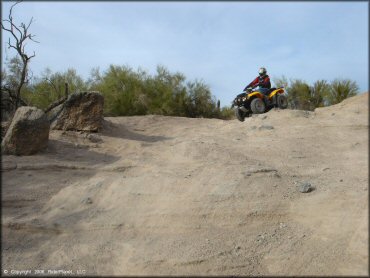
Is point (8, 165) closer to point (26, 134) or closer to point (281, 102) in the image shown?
point (26, 134)

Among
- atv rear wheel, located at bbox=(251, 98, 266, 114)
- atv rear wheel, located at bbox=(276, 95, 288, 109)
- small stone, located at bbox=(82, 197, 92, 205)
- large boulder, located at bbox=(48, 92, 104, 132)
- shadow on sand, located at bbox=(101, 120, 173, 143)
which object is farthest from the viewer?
atv rear wheel, located at bbox=(276, 95, 288, 109)

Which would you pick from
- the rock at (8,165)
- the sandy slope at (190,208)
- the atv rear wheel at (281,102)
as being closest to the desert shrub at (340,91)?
the atv rear wheel at (281,102)

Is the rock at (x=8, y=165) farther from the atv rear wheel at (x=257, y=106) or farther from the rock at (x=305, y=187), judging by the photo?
the atv rear wheel at (x=257, y=106)

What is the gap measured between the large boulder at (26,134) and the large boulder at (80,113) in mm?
1490

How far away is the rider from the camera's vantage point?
39.8 feet

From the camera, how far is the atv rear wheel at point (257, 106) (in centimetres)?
1164

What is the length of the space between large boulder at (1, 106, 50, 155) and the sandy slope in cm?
23

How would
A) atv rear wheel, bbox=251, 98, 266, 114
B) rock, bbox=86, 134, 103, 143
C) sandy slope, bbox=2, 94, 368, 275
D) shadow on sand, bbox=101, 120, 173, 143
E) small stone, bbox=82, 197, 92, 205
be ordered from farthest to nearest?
atv rear wheel, bbox=251, 98, 266, 114
shadow on sand, bbox=101, 120, 173, 143
rock, bbox=86, 134, 103, 143
small stone, bbox=82, 197, 92, 205
sandy slope, bbox=2, 94, 368, 275

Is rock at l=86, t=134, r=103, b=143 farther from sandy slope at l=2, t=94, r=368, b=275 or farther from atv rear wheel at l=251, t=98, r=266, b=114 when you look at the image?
atv rear wheel at l=251, t=98, r=266, b=114

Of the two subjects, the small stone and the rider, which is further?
the rider

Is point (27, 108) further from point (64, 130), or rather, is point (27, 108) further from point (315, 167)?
point (315, 167)

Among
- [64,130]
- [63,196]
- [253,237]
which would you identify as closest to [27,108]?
[64,130]

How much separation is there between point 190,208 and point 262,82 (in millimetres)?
7428

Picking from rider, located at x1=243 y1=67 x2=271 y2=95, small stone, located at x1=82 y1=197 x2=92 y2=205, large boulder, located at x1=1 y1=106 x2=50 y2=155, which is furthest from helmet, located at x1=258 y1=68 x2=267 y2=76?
small stone, located at x1=82 y1=197 x2=92 y2=205
